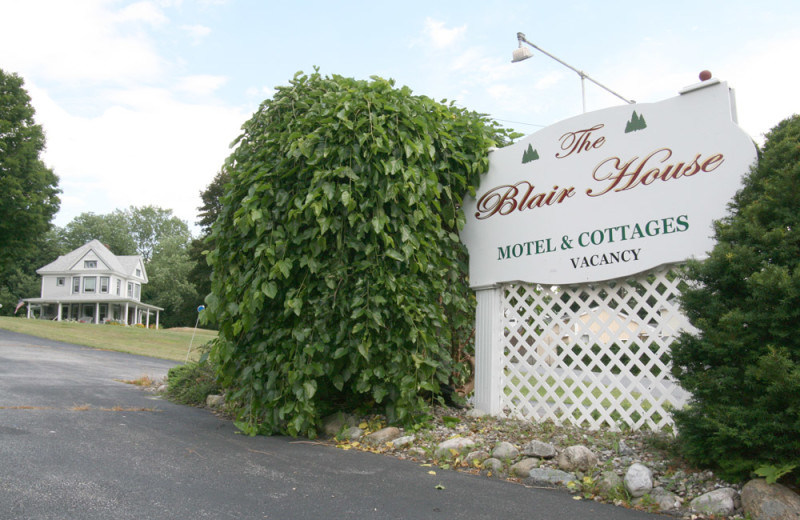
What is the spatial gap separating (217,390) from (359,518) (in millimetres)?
5037

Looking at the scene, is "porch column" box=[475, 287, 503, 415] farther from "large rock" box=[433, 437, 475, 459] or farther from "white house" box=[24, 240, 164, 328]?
"white house" box=[24, 240, 164, 328]

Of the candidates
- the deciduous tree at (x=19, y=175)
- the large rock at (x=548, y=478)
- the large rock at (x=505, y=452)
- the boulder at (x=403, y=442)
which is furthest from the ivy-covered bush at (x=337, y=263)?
the deciduous tree at (x=19, y=175)

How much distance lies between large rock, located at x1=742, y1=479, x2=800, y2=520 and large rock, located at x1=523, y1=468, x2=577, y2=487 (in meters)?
1.01

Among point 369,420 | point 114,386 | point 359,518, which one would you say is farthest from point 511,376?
point 114,386

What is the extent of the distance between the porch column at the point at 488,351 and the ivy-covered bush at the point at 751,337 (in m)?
2.15

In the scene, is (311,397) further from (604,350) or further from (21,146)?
(21,146)

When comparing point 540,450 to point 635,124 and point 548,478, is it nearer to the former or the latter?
point 548,478

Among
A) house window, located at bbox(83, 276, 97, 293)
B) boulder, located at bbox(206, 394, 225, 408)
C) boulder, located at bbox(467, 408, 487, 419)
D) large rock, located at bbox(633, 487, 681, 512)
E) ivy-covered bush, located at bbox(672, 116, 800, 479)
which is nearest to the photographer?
ivy-covered bush, located at bbox(672, 116, 800, 479)

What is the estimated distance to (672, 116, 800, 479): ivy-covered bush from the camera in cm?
317

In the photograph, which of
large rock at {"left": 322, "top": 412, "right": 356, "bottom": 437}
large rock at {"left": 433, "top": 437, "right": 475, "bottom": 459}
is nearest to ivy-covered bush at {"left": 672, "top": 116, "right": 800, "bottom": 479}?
large rock at {"left": 433, "top": 437, "right": 475, "bottom": 459}

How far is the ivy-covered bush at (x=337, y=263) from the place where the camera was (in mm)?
5113

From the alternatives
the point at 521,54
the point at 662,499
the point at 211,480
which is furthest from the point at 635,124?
the point at 521,54

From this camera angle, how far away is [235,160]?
20.0 ft

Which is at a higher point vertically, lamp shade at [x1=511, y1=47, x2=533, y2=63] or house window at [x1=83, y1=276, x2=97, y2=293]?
lamp shade at [x1=511, y1=47, x2=533, y2=63]
